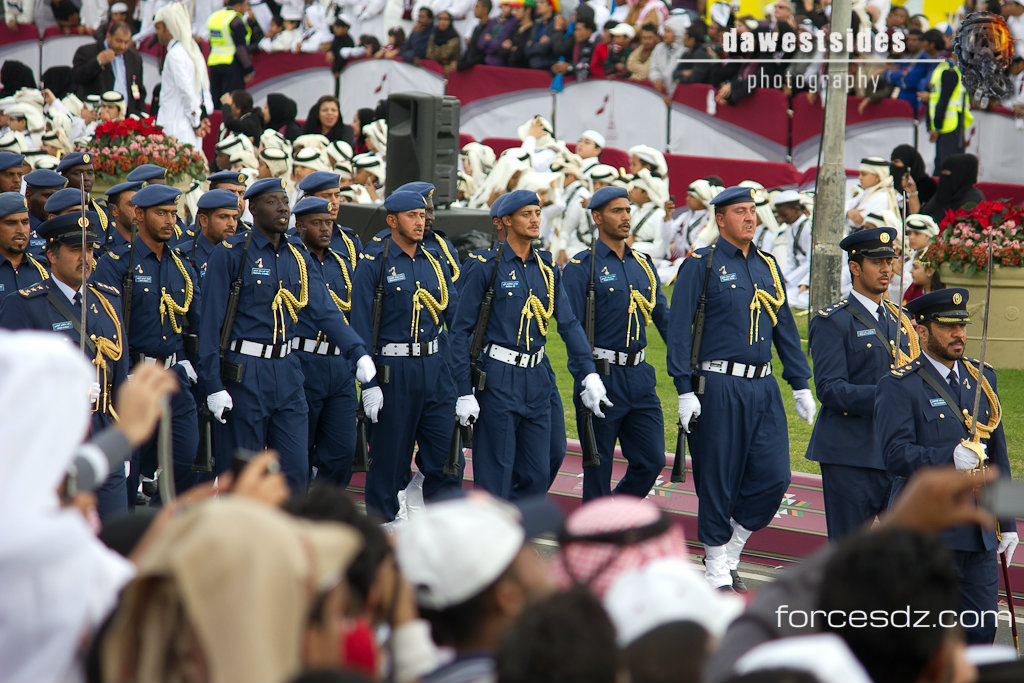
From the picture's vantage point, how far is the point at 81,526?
9.68 feet

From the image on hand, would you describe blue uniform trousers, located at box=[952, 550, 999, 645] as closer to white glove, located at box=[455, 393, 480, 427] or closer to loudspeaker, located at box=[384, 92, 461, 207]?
white glove, located at box=[455, 393, 480, 427]

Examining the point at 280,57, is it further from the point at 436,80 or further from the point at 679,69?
the point at 679,69

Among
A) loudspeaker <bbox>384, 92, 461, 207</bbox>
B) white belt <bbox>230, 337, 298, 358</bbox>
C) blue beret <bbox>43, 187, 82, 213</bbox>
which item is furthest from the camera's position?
loudspeaker <bbox>384, 92, 461, 207</bbox>

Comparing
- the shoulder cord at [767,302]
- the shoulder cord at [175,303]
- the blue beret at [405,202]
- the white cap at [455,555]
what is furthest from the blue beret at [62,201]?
the white cap at [455,555]

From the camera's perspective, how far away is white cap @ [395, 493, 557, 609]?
300cm

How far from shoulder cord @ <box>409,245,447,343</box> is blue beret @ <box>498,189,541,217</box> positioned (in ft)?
2.11

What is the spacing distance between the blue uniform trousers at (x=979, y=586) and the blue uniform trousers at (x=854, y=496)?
1.17m

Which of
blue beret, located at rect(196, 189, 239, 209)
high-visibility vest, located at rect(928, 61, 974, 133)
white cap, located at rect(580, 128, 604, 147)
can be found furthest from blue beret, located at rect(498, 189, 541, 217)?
white cap, located at rect(580, 128, 604, 147)

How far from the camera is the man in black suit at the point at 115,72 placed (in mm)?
23031

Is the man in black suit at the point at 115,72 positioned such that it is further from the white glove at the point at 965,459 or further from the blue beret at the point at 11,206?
the white glove at the point at 965,459

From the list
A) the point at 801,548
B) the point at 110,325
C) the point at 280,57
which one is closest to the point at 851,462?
the point at 801,548

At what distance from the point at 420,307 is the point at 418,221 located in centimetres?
59

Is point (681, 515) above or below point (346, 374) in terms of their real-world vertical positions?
below

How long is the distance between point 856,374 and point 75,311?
14.4ft
